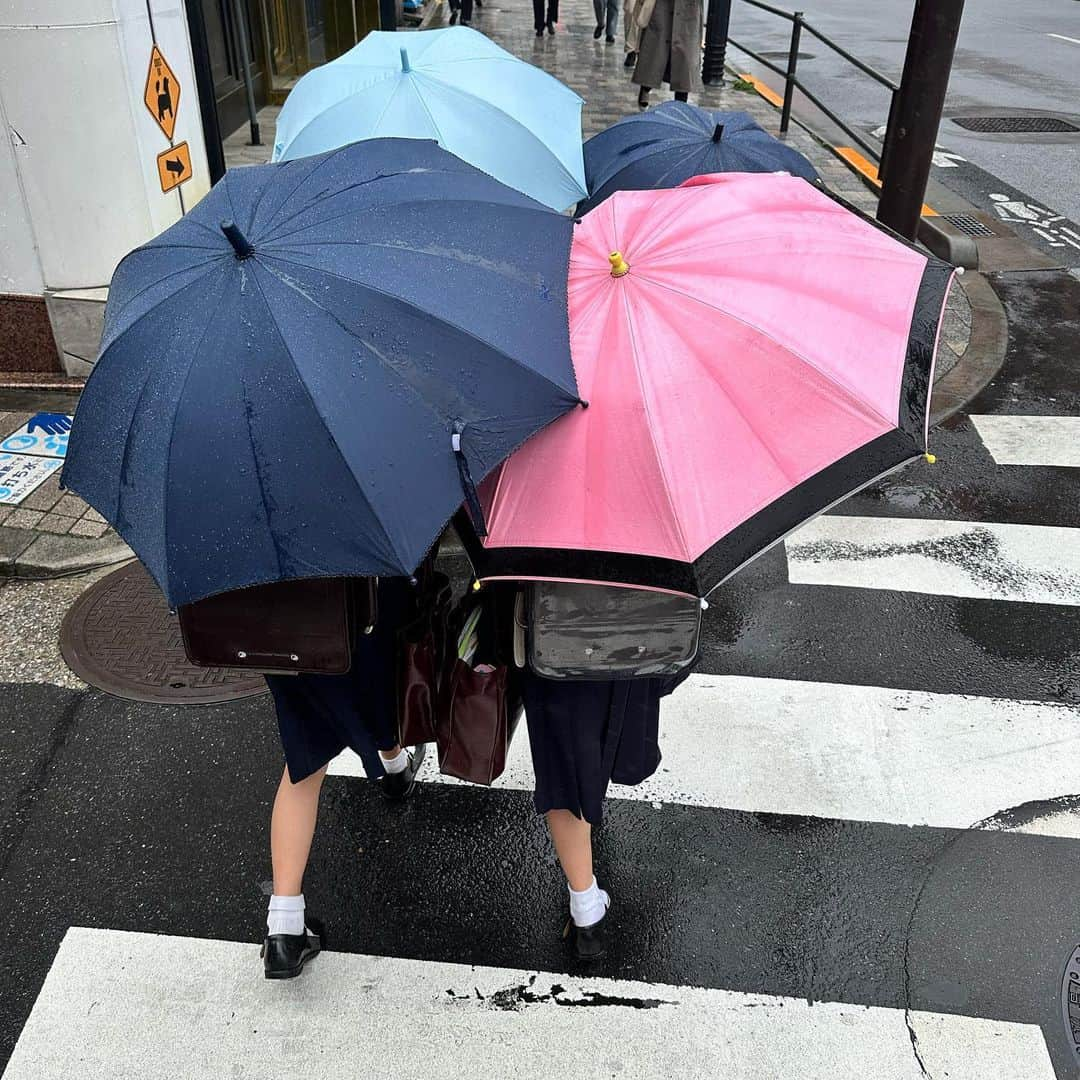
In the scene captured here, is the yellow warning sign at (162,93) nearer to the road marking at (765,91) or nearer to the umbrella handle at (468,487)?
the umbrella handle at (468,487)

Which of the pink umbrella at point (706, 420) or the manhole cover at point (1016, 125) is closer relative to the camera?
the pink umbrella at point (706, 420)

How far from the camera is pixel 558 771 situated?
2.83 metres

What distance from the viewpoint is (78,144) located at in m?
5.95

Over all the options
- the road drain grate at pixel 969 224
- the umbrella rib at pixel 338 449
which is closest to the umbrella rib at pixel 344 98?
the umbrella rib at pixel 338 449

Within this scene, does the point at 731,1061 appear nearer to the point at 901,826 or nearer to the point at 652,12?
the point at 901,826

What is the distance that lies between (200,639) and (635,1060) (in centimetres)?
169

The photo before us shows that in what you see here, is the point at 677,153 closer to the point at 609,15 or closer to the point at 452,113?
the point at 452,113

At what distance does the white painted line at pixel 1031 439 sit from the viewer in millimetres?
6270

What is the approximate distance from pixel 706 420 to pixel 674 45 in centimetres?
1150

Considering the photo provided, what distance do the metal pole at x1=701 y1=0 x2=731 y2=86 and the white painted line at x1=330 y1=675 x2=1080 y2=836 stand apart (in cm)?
1382

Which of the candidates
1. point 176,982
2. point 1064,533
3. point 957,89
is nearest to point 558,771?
point 176,982

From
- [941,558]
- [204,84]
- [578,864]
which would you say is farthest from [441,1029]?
[204,84]

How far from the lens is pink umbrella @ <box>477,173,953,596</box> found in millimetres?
2176

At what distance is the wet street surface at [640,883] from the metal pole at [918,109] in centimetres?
394
